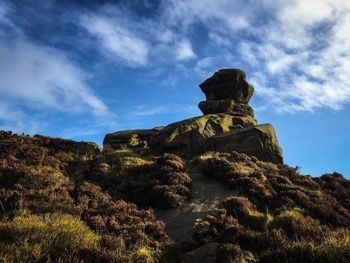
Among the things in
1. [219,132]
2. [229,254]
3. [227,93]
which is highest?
[227,93]

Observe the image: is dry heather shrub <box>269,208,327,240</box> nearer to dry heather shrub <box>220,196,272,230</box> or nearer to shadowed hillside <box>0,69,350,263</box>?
shadowed hillside <box>0,69,350,263</box>

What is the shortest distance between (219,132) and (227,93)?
9653mm

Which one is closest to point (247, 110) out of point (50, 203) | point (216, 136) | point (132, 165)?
point (216, 136)

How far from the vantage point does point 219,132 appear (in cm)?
3197

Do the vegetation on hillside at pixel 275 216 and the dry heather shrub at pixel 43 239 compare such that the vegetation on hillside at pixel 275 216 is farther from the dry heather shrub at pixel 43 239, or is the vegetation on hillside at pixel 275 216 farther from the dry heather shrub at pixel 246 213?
the dry heather shrub at pixel 43 239

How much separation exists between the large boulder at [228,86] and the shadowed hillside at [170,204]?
10893mm

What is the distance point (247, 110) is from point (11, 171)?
25674mm

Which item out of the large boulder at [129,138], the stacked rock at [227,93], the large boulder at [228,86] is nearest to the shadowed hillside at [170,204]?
the large boulder at [129,138]

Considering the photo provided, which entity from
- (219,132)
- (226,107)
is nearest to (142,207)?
(219,132)

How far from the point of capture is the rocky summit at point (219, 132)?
27797 millimetres

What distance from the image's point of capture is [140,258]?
10.6m

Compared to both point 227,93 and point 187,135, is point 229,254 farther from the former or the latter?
point 227,93

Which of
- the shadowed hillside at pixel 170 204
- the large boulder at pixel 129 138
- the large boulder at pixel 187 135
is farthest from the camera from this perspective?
the large boulder at pixel 129 138

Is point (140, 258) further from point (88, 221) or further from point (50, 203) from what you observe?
point (50, 203)
